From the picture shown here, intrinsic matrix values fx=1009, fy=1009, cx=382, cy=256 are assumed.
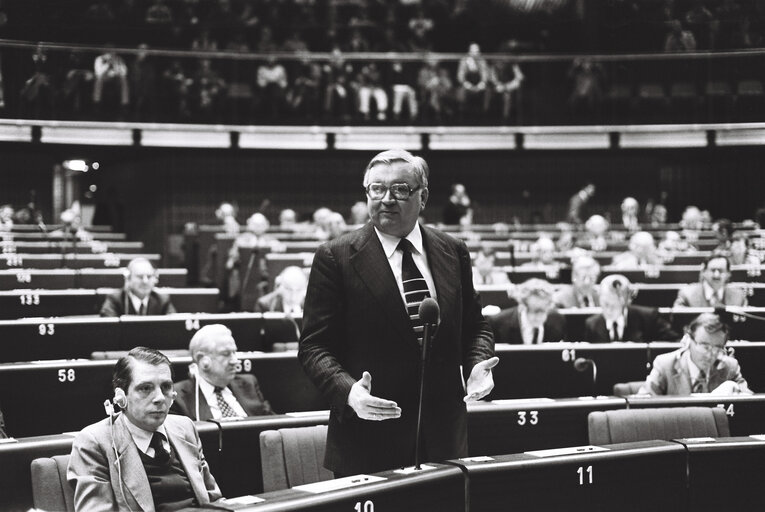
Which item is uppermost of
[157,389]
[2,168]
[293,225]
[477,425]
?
[2,168]

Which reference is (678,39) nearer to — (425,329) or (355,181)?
(355,181)

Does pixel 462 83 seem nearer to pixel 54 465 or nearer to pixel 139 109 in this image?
pixel 139 109

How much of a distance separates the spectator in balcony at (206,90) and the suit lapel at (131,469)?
13.9 m

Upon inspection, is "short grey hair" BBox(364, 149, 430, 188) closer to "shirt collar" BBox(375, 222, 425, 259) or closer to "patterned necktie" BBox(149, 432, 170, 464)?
"shirt collar" BBox(375, 222, 425, 259)

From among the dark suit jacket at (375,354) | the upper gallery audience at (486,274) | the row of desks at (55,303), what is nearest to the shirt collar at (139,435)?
the dark suit jacket at (375,354)

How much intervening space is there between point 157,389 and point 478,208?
17066 mm

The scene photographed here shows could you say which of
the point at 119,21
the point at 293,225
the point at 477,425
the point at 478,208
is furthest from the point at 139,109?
the point at 477,425

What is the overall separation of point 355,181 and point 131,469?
1644 cm

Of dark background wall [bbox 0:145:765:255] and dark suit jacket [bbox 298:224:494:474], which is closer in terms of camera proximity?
dark suit jacket [bbox 298:224:494:474]

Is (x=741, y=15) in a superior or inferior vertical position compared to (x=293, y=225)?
superior

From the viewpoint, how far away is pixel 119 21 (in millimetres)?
17516

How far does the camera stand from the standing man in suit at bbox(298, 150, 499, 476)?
9.06 ft

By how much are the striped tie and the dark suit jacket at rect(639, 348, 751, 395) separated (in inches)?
123

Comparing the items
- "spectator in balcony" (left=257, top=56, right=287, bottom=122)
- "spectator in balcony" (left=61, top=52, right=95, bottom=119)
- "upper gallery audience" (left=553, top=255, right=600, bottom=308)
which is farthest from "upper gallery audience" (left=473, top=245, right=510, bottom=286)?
"spectator in balcony" (left=61, top=52, right=95, bottom=119)
